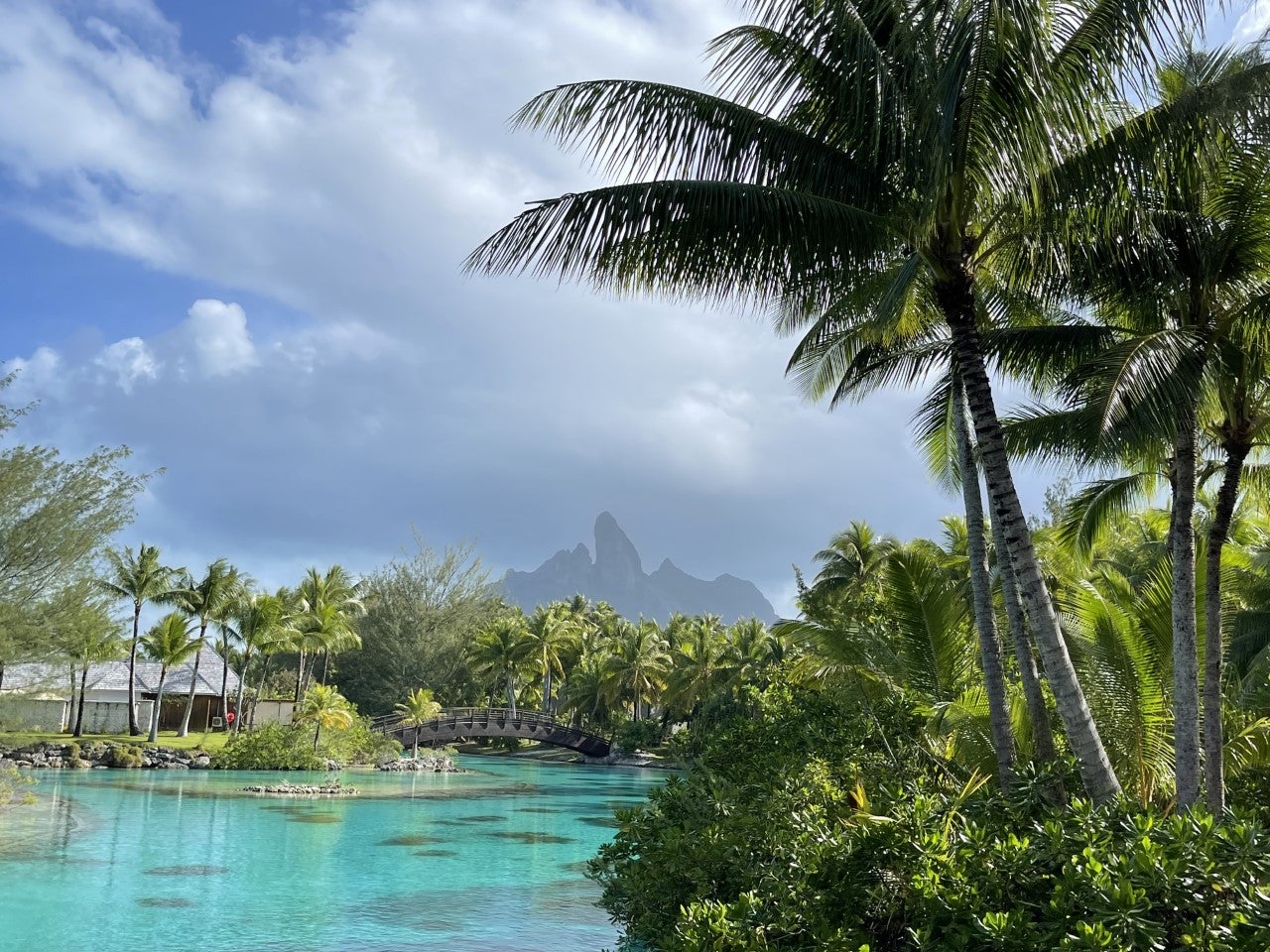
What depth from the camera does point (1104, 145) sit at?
22.4 ft

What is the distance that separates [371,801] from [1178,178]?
2129 centimetres

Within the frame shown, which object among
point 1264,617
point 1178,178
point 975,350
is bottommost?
point 1264,617

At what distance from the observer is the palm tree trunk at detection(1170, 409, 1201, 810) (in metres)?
6.94

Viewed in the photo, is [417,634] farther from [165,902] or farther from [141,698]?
[165,902]

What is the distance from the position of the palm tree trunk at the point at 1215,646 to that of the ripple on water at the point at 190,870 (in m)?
12.5

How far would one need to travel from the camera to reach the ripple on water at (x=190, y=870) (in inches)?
526

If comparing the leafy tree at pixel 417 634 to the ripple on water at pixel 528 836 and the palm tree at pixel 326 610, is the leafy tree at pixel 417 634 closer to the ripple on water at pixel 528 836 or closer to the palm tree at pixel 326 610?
the palm tree at pixel 326 610

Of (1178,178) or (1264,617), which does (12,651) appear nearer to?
(1178,178)

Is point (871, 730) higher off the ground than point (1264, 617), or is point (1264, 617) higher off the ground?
point (1264, 617)

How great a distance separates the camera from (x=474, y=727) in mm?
36188

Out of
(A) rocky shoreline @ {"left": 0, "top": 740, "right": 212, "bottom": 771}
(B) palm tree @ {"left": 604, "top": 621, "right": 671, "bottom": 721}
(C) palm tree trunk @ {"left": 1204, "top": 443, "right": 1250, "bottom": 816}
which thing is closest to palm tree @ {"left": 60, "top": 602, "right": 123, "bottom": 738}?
(A) rocky shoreline @ {"left": 0, "top": 740, "right": 212, "bottom": 771}

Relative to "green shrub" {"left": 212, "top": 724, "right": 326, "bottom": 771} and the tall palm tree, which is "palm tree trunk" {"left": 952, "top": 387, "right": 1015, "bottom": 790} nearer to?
the tall palm tree

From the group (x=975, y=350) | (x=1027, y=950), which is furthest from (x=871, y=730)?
Answer: (x=1027, y=950)

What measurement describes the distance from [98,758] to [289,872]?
18.7 m
